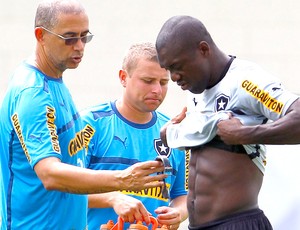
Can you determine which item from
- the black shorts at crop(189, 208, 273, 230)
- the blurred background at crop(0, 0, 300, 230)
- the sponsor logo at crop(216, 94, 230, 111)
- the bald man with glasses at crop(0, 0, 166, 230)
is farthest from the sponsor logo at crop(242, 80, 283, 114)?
the blurred background at crop(0, 0, 300, 230)

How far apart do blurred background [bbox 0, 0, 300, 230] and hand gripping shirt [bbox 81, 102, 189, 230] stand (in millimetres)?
3510

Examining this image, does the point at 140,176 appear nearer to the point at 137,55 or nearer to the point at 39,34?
the point at 39,34

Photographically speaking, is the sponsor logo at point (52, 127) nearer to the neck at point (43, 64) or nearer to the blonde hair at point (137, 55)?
the neck at point (43, 64)

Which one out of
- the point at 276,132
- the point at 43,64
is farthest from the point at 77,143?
the point at 276,132

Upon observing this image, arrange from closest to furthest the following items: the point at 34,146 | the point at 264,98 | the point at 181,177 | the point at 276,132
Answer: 1. the point at 276,132
2. the point at 264,98
3. the point at 34,146
4. the point at 181,177

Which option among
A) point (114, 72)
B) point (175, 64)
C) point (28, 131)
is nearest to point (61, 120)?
point (28, 131)

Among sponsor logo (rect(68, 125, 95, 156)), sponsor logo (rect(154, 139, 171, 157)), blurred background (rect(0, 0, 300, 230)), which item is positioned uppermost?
sponsor logo (rect(68, 125, 95, 156))

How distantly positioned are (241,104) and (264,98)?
0.13 meters

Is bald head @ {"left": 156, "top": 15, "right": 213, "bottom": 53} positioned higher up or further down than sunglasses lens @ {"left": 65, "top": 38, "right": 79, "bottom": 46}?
higher up

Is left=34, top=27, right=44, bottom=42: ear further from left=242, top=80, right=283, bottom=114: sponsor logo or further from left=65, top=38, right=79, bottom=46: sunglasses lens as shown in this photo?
left=242, top=80, right=283, bottom=114: sponsor logo

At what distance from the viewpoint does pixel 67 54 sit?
5285 mm

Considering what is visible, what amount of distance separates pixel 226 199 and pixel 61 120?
3.28 ft

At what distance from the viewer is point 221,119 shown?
187 inches

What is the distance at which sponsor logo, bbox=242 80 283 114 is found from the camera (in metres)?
4.65
